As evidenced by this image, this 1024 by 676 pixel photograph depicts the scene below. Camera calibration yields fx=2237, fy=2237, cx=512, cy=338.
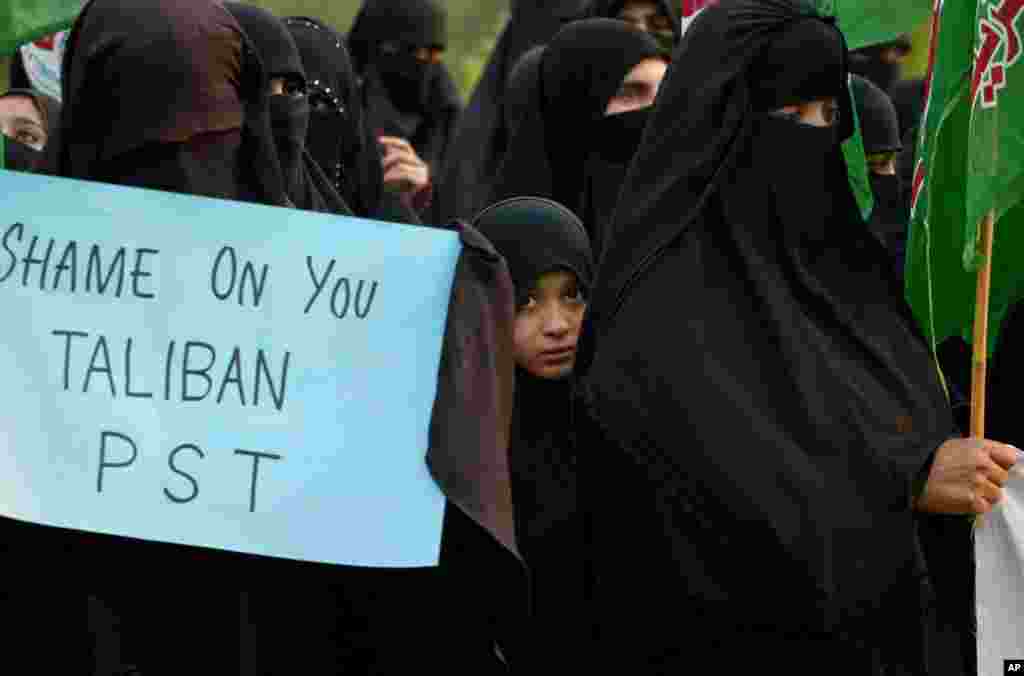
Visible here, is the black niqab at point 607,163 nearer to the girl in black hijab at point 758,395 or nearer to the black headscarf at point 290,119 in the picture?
the black headscarf at point 290,119

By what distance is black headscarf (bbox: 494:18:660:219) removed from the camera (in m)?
5.88

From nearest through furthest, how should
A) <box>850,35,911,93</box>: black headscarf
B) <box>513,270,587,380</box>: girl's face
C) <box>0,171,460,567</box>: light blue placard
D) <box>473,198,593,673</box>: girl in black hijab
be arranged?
<box>0,171,460,567</box>: light blue placard < <box>473,198,593,673</box>: girl in black hijab < <box>513,270,587,380</box>: girl's face < <box>850,35,911,93</box>: black headscarf

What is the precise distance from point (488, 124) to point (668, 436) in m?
3.71

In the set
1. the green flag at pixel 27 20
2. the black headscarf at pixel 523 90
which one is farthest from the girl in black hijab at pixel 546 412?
the black headscarf at pixel 523 90

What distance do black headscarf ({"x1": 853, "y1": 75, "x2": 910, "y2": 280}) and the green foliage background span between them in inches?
404

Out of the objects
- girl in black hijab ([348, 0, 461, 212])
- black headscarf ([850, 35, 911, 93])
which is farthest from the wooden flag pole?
black headscarf ([850, 35, 911, 93])

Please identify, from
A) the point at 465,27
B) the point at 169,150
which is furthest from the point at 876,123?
the point at 465,27

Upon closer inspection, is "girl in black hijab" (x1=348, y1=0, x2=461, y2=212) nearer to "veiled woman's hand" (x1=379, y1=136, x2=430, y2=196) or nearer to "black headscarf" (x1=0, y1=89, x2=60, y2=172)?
"veiled woman's hand" (x1=379, y1=136, x2=430, y2=196)

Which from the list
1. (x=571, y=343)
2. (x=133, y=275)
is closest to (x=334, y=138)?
(x=571, y=343)

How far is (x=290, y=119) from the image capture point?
4.46 meters

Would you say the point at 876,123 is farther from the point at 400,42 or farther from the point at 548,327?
the point at 400,42

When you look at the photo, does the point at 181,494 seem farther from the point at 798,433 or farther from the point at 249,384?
the point at 798,433

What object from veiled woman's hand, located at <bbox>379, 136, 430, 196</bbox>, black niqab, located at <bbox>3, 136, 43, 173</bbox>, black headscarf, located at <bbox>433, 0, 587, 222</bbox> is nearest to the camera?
black niqab, located at <bbox>3, 136, 43, 173</bbox>

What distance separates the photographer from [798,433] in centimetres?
387
